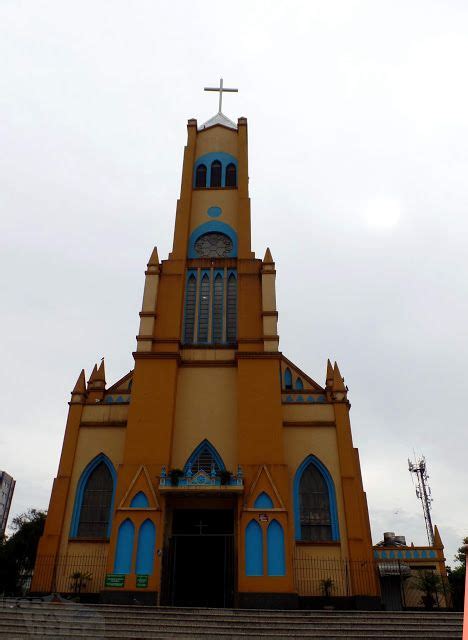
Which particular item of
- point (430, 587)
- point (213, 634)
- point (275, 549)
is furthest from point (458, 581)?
point (213, 634)

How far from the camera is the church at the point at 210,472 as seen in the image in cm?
1788

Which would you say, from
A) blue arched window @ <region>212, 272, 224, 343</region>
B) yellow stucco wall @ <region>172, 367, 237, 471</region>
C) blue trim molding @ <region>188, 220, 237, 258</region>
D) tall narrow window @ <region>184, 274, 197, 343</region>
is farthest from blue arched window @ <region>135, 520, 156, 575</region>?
blue trim molding @ <region>188, 220, 237, 258</region>

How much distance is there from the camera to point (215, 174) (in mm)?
28188

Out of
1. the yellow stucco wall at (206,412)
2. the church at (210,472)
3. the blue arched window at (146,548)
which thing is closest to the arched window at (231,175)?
the church at (210,472)

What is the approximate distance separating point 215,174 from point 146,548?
1891cm

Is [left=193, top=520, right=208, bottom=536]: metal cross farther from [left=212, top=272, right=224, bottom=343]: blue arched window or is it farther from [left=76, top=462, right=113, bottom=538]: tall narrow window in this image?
[left=212, top=272, right=224, bottom=343]: blue arched window

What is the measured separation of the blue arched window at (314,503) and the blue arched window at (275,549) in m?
1.12

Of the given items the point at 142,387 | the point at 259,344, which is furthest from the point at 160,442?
the point at 259,344

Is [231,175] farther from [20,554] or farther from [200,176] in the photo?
[20,554]

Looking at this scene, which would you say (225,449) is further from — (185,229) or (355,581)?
(185,229)

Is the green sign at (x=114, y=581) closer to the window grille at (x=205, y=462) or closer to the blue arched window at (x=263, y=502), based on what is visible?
the window grille at (x=205, y=462)

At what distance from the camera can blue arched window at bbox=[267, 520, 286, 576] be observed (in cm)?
1747

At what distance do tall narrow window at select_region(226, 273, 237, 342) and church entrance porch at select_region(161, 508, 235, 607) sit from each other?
24.5 ft

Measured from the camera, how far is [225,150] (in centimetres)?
2881
